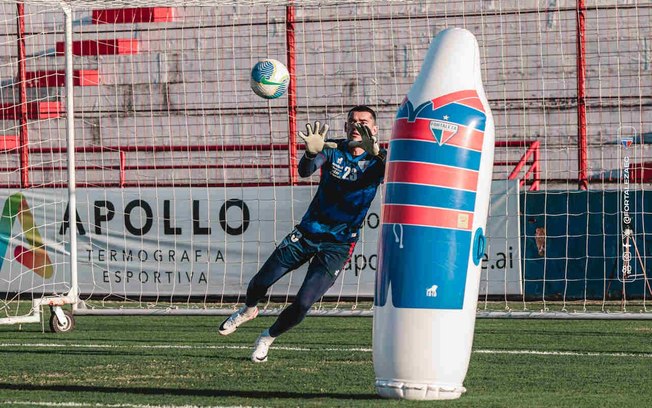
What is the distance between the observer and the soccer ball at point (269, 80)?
10.8 metres

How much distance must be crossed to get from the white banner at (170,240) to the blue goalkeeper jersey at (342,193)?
5.92m

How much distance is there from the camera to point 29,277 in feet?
51.9

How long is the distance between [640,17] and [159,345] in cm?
1222

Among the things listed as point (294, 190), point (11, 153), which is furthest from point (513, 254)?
point (11, 153)

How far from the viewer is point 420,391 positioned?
6438 mm

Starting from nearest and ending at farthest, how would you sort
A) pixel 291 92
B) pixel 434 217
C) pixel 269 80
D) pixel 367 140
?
pixel 434 217, pixel 367 140, pixel 269 80, pixel 291 92

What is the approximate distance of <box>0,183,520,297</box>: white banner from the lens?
15.1m

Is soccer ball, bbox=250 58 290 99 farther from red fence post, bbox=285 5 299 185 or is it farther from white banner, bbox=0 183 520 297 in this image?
red fence post, bbox=285 5 299 185

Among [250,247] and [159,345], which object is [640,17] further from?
[159,345]

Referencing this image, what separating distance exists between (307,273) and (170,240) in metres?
6.89

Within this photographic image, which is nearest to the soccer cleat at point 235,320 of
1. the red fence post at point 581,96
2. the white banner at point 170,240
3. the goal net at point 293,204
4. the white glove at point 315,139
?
the white glove at point 315,139

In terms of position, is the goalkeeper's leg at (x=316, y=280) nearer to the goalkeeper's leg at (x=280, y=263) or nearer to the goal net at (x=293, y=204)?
the goalkeeper's leg at (x=280, y=263)

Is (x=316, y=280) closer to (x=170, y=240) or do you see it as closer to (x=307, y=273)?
→ (x=307, y=273)

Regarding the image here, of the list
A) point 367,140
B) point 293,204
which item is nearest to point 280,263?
point 367,140
